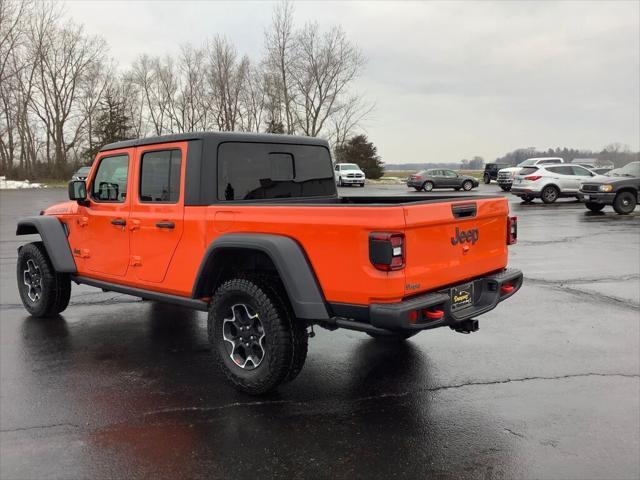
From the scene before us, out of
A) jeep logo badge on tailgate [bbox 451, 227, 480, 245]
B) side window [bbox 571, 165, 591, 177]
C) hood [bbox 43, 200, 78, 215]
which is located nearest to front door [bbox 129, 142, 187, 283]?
hood [bbox 43, 200, 78, 215]

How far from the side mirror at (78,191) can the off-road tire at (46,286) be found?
95cm

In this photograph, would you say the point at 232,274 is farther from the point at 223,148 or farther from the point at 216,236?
the point at 223,148

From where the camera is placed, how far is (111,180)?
5109 mm

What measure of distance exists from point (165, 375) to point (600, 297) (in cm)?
551

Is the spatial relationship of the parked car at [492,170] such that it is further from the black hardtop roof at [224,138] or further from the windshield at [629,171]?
the black hardtop roof at [224,138]

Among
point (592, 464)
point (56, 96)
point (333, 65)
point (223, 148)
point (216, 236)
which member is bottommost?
point (592, 464)

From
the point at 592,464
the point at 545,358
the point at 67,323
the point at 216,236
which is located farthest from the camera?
the point at 67,323

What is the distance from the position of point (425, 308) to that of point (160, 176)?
2.56 meters

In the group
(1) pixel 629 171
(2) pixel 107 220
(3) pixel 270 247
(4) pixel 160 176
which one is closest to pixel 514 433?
(3) pixel 270 247

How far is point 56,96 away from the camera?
5194 centimetres

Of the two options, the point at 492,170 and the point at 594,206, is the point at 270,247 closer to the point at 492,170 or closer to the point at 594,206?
the point at 594,206

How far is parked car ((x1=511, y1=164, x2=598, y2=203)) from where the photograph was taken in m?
22.2

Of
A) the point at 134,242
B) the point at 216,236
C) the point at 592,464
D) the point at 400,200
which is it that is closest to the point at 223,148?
the point at 216,236

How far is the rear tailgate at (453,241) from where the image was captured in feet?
10.9
